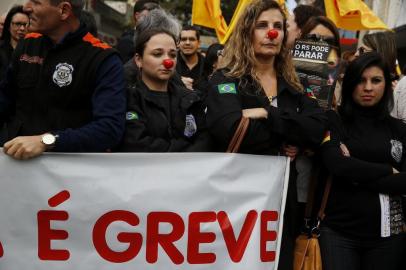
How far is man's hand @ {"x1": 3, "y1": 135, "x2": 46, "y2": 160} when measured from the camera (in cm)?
288

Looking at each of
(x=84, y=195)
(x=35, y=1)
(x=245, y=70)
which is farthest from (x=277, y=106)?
(x=35, y=1)

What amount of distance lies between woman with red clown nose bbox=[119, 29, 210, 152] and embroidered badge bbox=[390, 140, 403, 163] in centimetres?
128

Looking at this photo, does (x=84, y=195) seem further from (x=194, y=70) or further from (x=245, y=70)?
(x=194, y=70)

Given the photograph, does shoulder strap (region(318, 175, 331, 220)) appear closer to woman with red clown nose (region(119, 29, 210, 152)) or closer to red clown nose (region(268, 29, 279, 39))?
woman with red clown nose (region(119, 29, 210, 152))

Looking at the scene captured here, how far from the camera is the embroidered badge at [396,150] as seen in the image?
12.2 ft

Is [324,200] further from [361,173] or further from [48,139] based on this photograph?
[48,139]

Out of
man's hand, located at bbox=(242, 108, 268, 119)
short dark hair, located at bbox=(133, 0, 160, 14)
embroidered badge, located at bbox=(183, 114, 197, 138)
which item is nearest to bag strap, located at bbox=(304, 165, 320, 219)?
man's hand, located at bbox=(242, 108, 268, 119)

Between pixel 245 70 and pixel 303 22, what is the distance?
68.9 inches

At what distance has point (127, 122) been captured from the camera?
3.22 metres

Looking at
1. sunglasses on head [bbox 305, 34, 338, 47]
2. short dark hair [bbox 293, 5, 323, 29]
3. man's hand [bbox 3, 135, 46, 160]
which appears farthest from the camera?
short dark hair [bbox 293, 5, 323, 29]

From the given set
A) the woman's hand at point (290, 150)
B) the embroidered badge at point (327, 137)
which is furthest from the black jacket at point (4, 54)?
the embroidered badge at point (327, 137)

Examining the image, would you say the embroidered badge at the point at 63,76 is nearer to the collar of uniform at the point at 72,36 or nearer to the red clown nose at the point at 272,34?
the collar of uniform at the point at 72,36

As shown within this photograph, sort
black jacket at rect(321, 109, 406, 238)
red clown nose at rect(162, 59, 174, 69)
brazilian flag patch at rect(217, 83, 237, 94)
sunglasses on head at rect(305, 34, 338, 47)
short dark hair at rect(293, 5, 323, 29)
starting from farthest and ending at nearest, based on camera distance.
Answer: short dark hair at rect(293, 5, 323, 29) < sunglasses on head at rect(305, 34, 338, 47) < black jacket at rect(321, 109, 406, 238) < red clown nose at rect(162, 59, 174, 69) < brazilian flag patch at rect(217, 83, 237, 94)

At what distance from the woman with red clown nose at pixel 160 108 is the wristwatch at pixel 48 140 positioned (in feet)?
1.49
